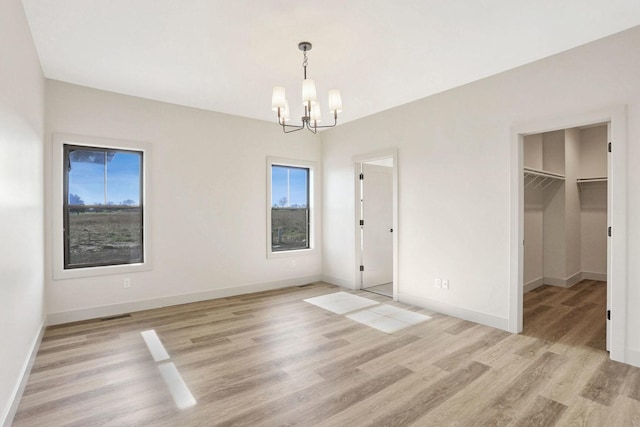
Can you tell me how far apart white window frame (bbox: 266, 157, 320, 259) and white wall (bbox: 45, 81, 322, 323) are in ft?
0.29

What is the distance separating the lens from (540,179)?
17.9 feet

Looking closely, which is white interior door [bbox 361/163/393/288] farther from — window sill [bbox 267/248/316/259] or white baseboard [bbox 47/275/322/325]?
white baseboard [bbox 47/275/322/325]

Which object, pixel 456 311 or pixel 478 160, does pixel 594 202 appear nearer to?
pixel 478 160

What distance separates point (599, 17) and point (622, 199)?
1486 millimetres

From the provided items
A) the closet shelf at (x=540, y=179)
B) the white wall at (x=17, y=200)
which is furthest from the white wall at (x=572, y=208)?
the white wall at (x=17, y=200)

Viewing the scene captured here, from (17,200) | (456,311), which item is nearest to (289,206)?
(456,311)

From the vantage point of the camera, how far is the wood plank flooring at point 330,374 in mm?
2162

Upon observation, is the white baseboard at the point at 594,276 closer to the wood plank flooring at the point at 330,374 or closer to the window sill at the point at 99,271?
the wood plank flooring at the point at 330,374

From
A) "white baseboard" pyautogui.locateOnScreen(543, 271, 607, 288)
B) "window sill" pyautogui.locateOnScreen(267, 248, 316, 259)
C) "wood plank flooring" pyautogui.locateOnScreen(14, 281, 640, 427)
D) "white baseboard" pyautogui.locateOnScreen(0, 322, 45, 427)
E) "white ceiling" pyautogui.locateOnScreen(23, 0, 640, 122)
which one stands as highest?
"white ceiling" pyautogui.locateOnScreen(23, 0, 640, 122)

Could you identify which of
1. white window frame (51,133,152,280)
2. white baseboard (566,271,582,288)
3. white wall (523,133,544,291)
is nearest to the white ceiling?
white window frame (51,133,152,280)

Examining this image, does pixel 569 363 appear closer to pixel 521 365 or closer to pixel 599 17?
pixel 521 365

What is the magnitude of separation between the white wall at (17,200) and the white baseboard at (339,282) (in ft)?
13.2

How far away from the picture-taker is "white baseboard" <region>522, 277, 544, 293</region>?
5246mm

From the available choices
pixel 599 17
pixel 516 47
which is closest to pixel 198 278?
pixel 516 47
